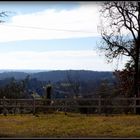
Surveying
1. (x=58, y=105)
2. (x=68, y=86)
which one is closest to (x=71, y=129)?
(x=58, y=105)

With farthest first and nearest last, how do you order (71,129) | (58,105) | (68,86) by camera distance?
(68,86)
(58,105)
(71,129)

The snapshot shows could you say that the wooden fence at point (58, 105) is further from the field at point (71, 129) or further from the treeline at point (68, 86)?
the treeline at point (68, 86)

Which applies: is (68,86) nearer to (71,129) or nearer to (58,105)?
(58,105)

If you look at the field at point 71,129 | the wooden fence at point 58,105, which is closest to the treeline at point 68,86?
the wooden fence at point 58,105

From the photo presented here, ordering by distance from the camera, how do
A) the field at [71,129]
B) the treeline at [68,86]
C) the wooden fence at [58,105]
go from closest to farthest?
the field at [71,129]
the wooden fence at [58,105]
the treeline at [68,86]

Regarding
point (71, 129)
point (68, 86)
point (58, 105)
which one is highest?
point (68, 86)

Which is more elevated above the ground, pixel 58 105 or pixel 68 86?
pixel 68 86

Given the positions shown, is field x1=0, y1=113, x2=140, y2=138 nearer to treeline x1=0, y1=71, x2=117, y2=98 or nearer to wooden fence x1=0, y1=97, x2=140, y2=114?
wooden fence x1=0, y1=97, x2=140, y2=114

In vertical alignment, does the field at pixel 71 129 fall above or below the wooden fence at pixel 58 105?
below

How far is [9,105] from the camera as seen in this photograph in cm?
3161

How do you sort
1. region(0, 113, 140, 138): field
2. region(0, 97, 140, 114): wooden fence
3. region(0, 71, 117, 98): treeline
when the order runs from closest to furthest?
1. region(0, 113, 140, 138): field
2. region(0, 97, 140, 114): wooden fence
3. region(0, 71, 117, 98): treeline

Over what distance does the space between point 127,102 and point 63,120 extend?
876 centimetres

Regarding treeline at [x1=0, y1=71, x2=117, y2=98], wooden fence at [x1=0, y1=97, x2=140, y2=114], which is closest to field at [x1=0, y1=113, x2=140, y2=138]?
wooden fence at [x1=0, y1=97, x2=140, y2=114]

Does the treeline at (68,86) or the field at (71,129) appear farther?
the treeline at (68,86)
